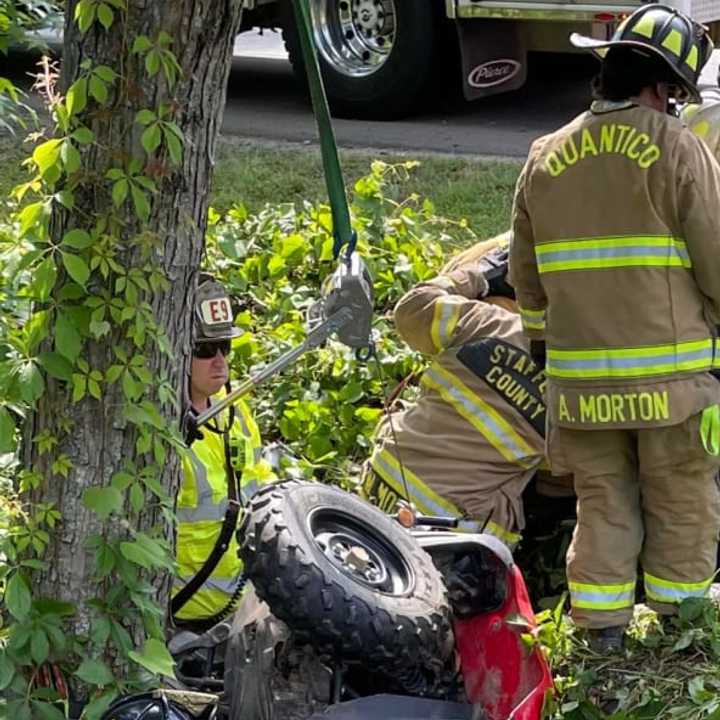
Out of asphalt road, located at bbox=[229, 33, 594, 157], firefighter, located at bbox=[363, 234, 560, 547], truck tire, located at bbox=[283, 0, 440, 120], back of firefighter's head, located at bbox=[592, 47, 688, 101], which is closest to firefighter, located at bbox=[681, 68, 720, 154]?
back of firefighter's head, located at bbox=[592, 47, 688, 101]

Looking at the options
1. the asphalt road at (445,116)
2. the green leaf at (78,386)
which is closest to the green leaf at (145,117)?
the green leaf at (78,386)

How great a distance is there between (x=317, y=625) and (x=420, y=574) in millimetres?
345

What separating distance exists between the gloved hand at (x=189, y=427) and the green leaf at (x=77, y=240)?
1.81ft

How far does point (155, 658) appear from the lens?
9.86 feet

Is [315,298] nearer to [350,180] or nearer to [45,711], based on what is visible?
[350,180]

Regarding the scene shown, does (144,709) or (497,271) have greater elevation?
(497,271)

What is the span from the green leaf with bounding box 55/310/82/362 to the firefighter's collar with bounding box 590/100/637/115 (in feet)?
4.56

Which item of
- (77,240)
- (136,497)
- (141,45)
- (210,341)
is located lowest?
(136,497)

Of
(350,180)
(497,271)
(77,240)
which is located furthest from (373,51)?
(77,240)

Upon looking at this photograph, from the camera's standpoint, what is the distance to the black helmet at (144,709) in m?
2.97

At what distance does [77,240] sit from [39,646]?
78 cm

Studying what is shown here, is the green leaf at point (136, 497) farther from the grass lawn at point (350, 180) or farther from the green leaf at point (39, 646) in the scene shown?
the grass lawn at point (350, 180)

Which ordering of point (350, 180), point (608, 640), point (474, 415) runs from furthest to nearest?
point (350, 180) → point (474, 415) → point (608, 640)

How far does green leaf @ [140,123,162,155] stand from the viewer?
283cm
